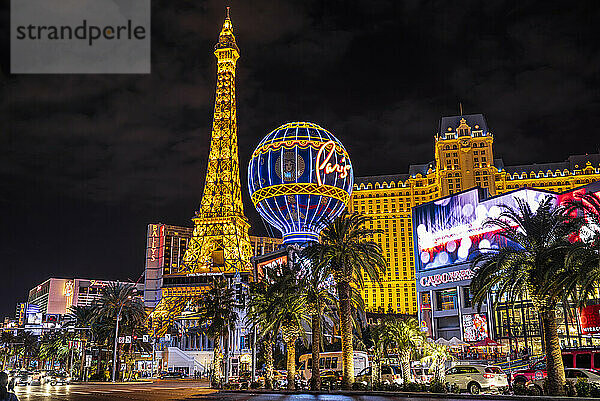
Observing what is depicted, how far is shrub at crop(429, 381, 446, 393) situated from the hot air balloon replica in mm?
55660

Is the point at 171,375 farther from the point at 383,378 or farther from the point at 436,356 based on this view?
the point at 383,378

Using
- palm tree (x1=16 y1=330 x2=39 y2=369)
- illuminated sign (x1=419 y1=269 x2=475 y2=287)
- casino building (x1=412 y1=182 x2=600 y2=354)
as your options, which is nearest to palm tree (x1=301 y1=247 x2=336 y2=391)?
casino building (x1=412 y1=182 x2=600 y2=354)

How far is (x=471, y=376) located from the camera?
31500 millimetres

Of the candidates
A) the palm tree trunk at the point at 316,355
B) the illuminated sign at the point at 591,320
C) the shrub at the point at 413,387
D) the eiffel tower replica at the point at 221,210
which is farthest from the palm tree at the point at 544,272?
the eiffel tower replica at the point at 221,210

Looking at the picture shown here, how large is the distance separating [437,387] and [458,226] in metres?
47.2

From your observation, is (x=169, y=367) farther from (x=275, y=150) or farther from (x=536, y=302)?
(x=536, y=302)

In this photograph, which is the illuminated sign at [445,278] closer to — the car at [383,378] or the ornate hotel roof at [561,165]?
the car at [383,378]

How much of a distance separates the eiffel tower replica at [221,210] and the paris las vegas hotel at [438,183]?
37.7m

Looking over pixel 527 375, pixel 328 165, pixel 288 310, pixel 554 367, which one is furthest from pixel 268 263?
pixel 554 367

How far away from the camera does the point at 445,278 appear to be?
7788 cm

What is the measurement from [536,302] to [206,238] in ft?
348

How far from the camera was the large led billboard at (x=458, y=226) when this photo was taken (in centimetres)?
7100

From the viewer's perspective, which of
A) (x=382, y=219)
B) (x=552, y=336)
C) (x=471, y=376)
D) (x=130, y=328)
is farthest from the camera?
(x=382, y=219)

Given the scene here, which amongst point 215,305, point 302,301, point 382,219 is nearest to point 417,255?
point 215,305
